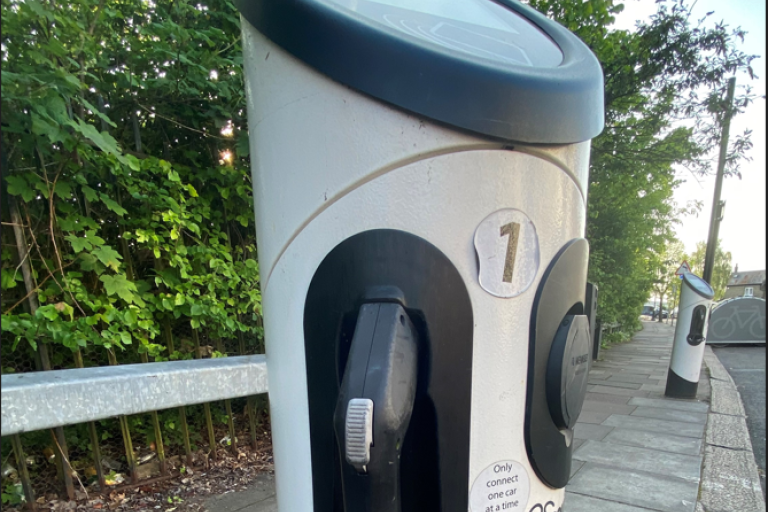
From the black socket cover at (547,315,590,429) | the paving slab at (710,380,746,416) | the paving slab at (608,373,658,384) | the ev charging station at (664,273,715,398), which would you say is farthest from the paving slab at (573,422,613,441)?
the black socket cover at (547,315,590,429)

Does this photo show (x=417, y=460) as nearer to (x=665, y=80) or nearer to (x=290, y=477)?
(x=290, y=477)

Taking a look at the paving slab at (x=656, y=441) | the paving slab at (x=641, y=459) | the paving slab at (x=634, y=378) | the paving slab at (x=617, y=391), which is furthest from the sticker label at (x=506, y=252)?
the paving slab at (x=634, y=378)

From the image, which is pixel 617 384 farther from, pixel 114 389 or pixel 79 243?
pixel 114 389

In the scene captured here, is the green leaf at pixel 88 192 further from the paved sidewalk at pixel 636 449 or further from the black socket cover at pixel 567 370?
the paved sidewalk at pixel 636 449

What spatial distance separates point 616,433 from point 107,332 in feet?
14.7

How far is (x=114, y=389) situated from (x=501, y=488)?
90cm

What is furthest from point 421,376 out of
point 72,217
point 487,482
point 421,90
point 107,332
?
point 72,217

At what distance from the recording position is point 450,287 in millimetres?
973

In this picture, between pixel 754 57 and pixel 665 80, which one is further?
pixel 665 80

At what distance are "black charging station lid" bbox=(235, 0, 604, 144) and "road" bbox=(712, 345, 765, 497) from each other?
→ 13.4ft

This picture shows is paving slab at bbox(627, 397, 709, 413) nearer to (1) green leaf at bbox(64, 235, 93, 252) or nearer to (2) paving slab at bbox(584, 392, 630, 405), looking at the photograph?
(2) paving slab at bbox(584, 392, 630, 405)

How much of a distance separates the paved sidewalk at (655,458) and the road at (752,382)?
117 millimetres

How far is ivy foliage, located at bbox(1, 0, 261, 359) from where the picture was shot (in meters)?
1.91

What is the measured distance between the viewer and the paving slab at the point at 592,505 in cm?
295
